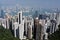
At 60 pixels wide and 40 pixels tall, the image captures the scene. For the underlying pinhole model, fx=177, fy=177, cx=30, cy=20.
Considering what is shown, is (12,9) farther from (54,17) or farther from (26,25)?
(54,17)

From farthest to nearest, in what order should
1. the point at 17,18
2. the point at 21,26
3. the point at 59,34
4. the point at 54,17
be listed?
the point at 54,17 < the point at 17,18 < the point at 21,26 < the point at 59,34

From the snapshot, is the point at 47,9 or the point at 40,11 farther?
the point at 40,11

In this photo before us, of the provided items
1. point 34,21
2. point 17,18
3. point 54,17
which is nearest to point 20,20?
point 17,18

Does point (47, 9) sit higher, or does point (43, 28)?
point (47, 9)

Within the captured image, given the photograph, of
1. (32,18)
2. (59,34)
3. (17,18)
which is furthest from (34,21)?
(59,34)

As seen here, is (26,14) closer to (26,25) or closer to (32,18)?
(32,18)

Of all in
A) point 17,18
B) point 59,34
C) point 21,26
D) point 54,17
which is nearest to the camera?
point 59,34
